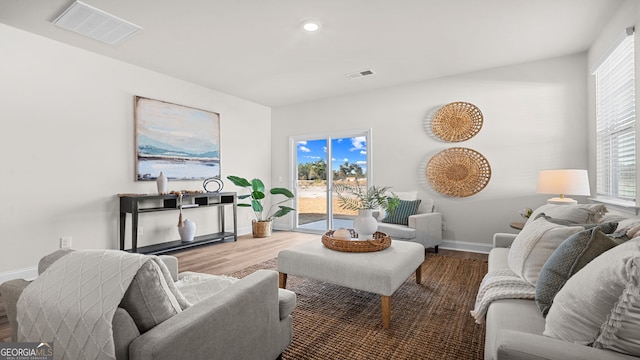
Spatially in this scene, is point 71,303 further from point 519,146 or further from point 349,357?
point 519,146

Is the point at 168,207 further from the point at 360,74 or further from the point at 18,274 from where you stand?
the point at 360,74

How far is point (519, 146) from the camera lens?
13.0ft

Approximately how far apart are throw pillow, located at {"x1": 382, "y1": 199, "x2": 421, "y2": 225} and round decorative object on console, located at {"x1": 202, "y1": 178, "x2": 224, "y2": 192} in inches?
108

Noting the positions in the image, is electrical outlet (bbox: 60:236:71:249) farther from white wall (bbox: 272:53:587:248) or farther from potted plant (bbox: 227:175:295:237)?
white wall (bbox: 272:53:587:248)

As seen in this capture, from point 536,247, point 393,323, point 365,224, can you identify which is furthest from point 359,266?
point 536,247

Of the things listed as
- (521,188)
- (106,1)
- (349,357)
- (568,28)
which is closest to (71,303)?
(349,357)

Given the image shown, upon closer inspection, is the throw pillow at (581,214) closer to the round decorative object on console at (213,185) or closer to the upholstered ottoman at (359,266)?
the upholstered ottoman at (359,266)

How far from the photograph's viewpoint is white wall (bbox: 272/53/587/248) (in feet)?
12.2

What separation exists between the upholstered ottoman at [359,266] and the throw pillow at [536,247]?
74 centimetres

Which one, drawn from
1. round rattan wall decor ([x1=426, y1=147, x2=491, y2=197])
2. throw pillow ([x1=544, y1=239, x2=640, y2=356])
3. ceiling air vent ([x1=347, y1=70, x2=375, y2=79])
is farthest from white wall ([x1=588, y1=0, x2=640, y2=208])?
ceiling air vent ([x1=347, y1=70, x2=375, y2=79])

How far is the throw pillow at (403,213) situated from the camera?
4110 millimetres

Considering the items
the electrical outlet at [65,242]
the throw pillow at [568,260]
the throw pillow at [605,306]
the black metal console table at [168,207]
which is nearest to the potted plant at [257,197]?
the black metal console table at [168,207]

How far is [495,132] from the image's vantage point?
4.11 meters

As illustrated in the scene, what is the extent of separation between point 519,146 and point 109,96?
5.32 metres
